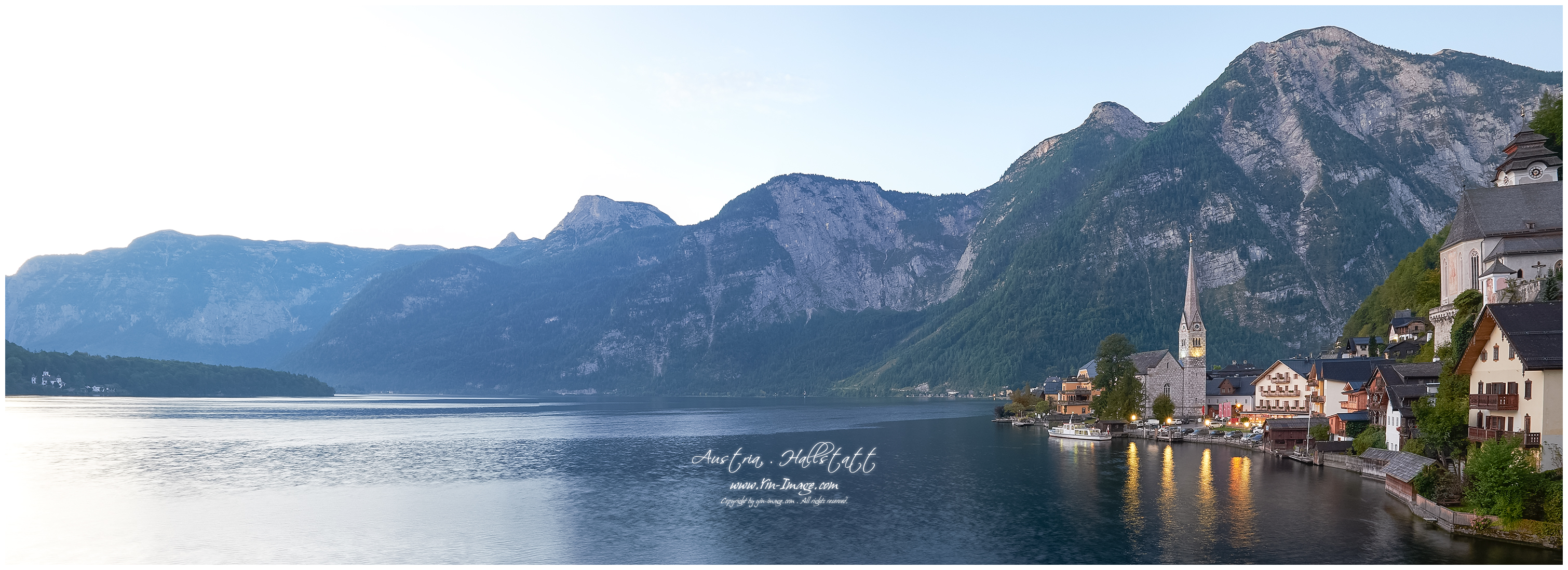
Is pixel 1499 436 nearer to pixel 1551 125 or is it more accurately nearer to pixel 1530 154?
pixel 1530 154

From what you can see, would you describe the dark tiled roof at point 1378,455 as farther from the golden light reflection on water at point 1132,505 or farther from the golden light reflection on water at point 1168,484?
the golden light reflection on water at point 1132,505

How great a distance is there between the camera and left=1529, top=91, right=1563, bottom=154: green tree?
326 ft

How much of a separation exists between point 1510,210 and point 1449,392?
31.5 meters

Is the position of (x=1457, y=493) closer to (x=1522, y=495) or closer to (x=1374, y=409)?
(x=1522, y=495)

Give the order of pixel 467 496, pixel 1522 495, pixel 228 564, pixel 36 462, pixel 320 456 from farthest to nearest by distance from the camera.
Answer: pixel 320 456, pixel 36 462, pixel 467 496, pixel 228 564, pixel 1522 495

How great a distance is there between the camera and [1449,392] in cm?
6406

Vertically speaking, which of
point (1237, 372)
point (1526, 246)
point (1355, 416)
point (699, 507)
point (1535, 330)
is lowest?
point (699, 507)

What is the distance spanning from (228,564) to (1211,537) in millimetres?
56476

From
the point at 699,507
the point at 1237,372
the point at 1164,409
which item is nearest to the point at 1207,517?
the point at 699,507

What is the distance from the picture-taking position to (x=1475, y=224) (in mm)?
84438

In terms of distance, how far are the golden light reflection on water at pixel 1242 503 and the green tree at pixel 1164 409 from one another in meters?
50.1

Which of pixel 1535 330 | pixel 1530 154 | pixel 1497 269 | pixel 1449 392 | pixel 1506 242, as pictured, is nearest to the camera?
pixel 1535 330

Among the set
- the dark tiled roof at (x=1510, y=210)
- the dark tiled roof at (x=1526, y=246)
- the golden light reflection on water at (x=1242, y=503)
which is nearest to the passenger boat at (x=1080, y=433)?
the golden light reflection on water at (x=1242, y=503)

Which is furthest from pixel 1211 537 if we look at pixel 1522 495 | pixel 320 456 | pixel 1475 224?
pixel 320 456
